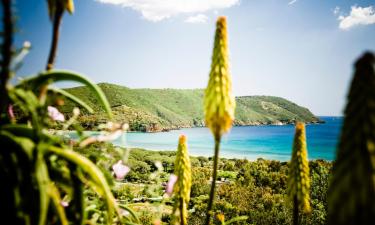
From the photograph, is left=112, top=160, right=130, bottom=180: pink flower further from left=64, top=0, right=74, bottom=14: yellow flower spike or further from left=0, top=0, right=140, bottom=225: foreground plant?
left=64, top=0, right=74, bottom=14: yellow flower spike

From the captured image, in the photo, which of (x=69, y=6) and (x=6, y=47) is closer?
(x=6, y=47)

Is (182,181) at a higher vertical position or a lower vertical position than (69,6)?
lower

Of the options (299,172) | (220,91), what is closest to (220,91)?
(220,91)

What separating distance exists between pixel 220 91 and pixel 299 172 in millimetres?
1224

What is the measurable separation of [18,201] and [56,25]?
108cm

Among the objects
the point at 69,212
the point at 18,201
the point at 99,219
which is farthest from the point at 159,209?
the point at 18,201

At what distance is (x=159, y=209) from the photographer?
2.38 metres

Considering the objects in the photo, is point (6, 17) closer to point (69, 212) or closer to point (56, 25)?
point (56, 25)

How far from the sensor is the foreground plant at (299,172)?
2.85 metres

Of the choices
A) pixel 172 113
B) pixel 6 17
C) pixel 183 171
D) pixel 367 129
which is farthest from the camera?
pixel 172 113

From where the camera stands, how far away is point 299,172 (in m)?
2.94

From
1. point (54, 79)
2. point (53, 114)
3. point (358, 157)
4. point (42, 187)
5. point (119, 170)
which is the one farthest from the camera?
point (119, 170)

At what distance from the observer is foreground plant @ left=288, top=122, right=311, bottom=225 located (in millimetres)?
2852

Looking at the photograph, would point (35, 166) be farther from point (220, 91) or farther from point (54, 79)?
point (220, 91)
